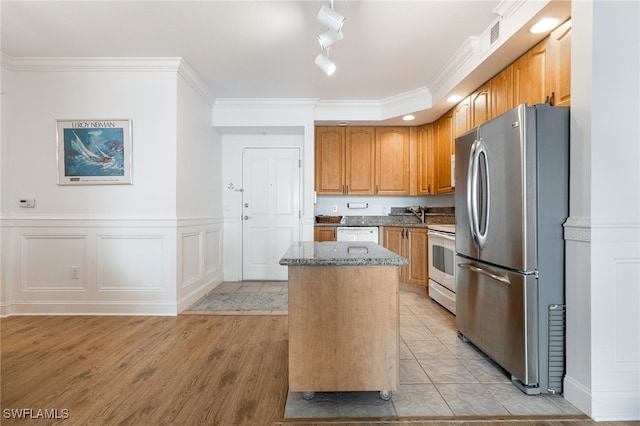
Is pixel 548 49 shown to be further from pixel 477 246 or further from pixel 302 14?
pixel 302 14

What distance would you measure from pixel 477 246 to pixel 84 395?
2660 millimetres

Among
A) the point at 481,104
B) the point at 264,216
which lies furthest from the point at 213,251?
the point at 481,104

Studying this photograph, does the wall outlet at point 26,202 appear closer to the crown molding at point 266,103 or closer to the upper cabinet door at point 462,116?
the crown molding at point 266,103

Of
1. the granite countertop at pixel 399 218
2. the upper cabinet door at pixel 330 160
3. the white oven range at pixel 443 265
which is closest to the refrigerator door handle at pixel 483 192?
the white oven range at pixel 443 265

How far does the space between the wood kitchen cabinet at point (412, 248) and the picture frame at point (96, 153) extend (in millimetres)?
3230

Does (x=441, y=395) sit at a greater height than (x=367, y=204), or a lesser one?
lesser

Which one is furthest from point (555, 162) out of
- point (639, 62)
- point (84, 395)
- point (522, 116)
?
point (84, 395)

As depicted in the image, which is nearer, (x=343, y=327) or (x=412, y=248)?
(x=343, y=327)

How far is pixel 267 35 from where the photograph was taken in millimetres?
2750

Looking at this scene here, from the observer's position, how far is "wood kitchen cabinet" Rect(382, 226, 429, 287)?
4.02 metres

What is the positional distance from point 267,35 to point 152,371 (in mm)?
2758

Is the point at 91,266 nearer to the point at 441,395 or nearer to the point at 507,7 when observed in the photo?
the point at 441,395

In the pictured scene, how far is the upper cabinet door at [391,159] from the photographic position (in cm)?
477

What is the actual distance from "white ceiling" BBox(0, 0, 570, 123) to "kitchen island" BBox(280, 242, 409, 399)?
1967 millimetres
